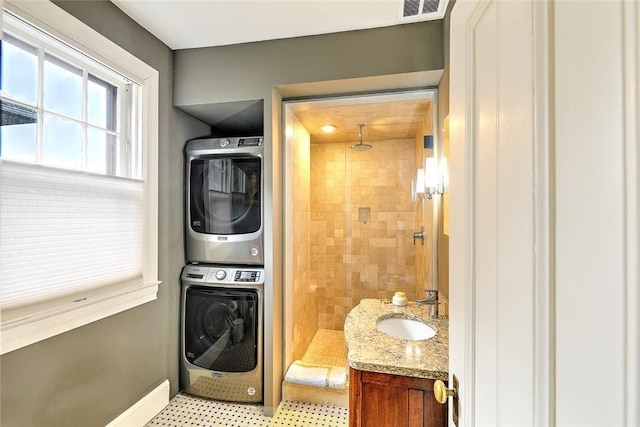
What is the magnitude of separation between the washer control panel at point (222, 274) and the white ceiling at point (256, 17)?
1617 mm

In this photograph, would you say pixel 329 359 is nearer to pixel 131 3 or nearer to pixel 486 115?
pixel 486 115

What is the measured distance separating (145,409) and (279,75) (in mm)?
2395

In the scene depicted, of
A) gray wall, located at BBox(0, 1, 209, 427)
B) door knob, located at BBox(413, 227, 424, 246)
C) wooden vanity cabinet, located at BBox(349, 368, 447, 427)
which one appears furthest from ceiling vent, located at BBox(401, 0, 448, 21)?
wooden vanity cabinet, located at BBox(349, 368, 447, 427)

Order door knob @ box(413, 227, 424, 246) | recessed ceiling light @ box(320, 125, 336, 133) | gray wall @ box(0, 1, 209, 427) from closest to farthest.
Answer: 1. gray wall @ box(0, 1, 209, 427)
2. door knob @ box(413, 227, 424, 246)
3. recessed ceiling light @ box(320, 125, 336, 133)

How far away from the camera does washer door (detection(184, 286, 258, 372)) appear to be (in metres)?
2.14

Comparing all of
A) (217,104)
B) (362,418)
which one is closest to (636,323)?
(362,418)

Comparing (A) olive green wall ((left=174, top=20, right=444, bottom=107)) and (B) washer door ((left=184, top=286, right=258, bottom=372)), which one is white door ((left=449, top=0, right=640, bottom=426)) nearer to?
(A) olive green wall ((left=174, top=20, right=444, bottom=107))

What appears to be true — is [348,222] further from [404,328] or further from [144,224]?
[144,224]

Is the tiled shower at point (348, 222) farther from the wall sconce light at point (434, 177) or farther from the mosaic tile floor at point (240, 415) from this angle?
the mosaic tile floor at point (240, 415)

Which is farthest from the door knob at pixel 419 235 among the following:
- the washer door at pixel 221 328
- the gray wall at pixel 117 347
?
the gray wall at pixel 117 347

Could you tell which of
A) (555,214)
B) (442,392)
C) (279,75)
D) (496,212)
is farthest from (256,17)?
(442,392)

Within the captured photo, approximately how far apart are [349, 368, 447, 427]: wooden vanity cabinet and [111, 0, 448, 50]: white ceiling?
6.30 ft

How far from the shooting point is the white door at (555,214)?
0.99 feet

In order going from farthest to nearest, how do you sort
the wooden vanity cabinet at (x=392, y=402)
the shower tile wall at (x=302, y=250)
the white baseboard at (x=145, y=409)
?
the shower tile wall at (x=302, y=250) < the white baseboard at (x=145, y=409) < the wooden vanity cabinet at (x=392, y=402)
